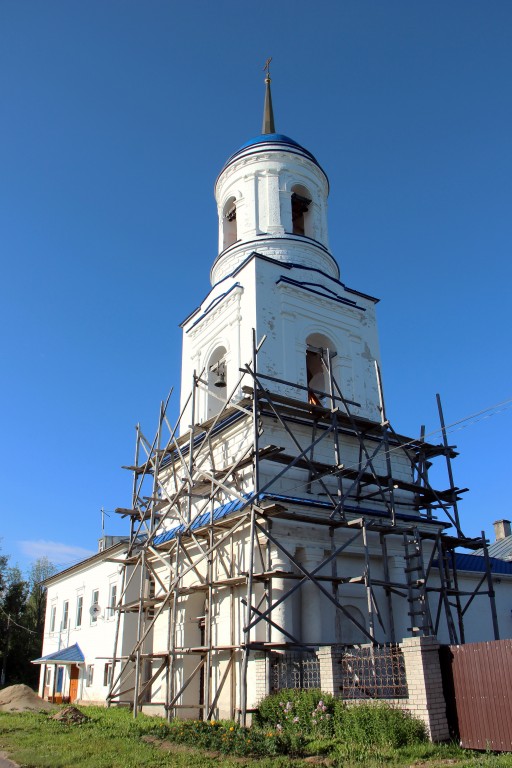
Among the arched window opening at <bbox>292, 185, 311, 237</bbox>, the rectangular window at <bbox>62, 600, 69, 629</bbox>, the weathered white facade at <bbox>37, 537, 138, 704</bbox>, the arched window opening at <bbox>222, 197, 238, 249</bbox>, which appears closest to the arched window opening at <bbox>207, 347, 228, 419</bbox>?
the arched window opening at <bbox>222, 197, 238, 249</bbox>

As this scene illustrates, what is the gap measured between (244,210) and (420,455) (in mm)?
10172

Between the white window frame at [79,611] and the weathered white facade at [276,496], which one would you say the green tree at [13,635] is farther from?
the weathered white facade at [276,496]

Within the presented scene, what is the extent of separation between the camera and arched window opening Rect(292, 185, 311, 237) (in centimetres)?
2245

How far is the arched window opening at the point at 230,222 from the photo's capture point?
75.2ft

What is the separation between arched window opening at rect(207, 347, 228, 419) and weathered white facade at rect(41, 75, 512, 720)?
65mm

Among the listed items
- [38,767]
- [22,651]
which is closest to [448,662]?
[38,767]

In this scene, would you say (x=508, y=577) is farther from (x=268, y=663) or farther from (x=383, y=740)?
(x=383, y=740)

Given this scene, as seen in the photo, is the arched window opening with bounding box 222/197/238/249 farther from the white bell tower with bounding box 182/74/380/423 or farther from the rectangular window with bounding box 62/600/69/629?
the rectangular window with bounding box 62/600/69/629

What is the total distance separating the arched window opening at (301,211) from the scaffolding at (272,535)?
23.0 ft

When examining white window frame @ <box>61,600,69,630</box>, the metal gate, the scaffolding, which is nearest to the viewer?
the metal gate

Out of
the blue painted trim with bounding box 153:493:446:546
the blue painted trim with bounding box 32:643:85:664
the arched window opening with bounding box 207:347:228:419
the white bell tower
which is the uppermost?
the white bell tower

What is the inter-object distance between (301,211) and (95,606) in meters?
17.5

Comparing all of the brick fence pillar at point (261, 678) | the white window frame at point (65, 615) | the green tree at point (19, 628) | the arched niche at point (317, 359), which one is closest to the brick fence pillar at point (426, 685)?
the brick fence pillar at point (261, 678)

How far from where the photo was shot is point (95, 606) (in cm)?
2594
